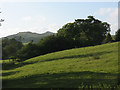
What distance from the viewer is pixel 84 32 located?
243 feet

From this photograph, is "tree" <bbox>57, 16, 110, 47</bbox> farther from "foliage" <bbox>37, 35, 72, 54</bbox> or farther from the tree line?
"foliage" <bbox>37, 35, 72, 54</bbox>

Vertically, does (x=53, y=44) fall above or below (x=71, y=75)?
above

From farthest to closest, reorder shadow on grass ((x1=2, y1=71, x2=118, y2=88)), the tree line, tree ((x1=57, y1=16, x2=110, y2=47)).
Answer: tree ((x1=57, y1=16, x2=110, y2=47))
the tree line
shadow on grass ((x1=2, y1=71, x2=118, y2=88))

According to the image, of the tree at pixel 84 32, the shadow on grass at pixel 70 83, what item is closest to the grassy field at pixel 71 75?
the shadow on grass at pixel 70 83

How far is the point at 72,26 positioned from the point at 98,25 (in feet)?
40.8

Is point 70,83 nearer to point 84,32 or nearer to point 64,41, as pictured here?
point 64,41

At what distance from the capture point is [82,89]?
14.2 metres

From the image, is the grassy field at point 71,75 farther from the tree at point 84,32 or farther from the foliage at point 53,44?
the tree at point 84,32

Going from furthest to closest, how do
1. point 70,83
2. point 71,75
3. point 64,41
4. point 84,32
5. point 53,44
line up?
point 84,32, point 64,41, point 53,44, point 71,75, point 70,83

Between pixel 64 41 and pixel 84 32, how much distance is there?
1265cm

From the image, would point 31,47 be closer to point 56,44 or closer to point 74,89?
point 56,44

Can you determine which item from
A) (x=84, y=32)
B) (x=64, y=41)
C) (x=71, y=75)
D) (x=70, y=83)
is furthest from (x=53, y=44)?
(x=70, y=83)

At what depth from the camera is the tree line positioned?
64.0 m

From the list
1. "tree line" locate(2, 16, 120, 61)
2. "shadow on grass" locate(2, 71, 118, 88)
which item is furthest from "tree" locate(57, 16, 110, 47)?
"shadow on grass" locate(2, 71, 118, 88)
